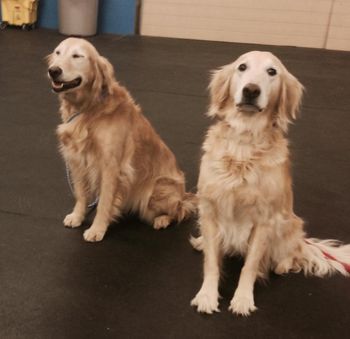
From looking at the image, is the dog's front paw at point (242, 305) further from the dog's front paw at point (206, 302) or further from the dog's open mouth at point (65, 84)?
the dog's open mouth at point (65, 84)

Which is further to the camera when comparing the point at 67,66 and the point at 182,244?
the point at 182,244

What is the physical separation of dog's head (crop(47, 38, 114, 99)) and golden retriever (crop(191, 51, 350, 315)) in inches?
25.3

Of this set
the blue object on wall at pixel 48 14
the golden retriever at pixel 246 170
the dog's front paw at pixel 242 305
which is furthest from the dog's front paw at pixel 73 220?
the blue object on wall at pixel 48 14

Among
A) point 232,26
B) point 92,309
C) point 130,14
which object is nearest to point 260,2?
point 232,26

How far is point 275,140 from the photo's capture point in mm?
1945

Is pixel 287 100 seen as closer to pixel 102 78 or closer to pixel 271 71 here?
pixel 271 71

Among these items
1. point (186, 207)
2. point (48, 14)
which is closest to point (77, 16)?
point (48, 14)

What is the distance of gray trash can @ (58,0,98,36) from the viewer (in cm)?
733

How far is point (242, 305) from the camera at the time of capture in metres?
1.96

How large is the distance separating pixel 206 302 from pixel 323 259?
0.69 meters

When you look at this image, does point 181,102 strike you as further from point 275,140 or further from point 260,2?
point 260,2

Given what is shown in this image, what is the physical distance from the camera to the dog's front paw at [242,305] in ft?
6.41

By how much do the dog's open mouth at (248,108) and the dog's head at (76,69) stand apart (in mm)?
804

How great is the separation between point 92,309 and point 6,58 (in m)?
4.98
